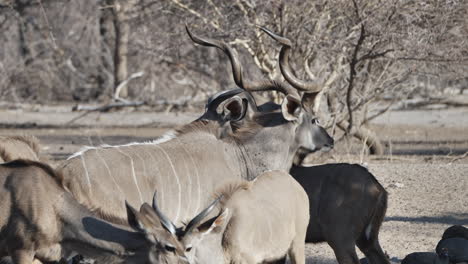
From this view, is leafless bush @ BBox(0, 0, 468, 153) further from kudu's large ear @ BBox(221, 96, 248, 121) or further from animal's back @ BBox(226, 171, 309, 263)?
animal's back @ BBox(226, 171, 309, 263)

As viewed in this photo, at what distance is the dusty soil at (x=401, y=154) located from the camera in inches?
254

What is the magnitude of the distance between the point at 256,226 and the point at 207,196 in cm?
48

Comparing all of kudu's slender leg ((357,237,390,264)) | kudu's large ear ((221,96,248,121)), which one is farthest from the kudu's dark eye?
kudu's slender leg ((357,237,390,264))

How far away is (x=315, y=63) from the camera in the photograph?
30.9 feet

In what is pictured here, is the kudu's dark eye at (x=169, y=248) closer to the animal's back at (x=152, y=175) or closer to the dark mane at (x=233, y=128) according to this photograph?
the animal's back at (x=152, y=175)

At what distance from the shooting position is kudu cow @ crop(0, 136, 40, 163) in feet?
17.7

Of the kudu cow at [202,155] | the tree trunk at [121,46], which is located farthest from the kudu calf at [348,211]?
the tree trunk at [121,46]

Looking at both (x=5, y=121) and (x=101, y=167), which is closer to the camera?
(x=101, y=167)

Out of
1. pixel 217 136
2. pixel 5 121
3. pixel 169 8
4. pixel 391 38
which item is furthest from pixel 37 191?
pixel 5 121

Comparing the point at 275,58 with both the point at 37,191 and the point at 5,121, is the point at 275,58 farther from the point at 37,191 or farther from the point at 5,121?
the point at 5,121

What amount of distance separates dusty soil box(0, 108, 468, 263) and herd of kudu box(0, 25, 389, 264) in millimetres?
563

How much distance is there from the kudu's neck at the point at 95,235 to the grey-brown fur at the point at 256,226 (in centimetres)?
27

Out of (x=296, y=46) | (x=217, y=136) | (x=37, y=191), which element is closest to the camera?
(x=37, y=191)

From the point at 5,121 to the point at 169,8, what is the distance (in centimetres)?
652
